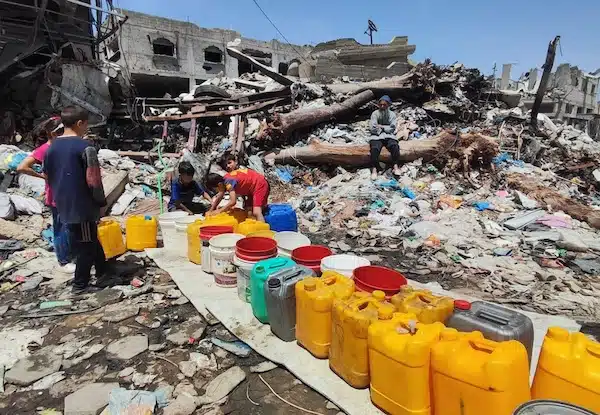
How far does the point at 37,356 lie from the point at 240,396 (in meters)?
1.55

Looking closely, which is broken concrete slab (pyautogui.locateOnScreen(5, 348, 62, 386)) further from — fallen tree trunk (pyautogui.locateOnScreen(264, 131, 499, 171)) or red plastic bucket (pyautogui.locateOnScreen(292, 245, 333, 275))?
fallen tree trunk (pyautogui.locateOnScreen(264, 131, 499, 171))

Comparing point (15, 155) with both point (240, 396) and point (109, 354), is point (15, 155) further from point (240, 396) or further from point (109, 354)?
point (240, 396)

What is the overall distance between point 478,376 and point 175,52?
23.4m

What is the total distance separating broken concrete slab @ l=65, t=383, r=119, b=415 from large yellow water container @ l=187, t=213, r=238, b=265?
1.87 metres

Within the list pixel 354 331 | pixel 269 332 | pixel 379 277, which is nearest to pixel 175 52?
pixel 269 332

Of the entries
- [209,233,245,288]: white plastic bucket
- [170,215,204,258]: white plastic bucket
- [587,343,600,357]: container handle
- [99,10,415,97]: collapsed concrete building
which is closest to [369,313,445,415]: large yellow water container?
[587,343,600,357]: container handle

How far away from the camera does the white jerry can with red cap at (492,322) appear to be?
1.82 m

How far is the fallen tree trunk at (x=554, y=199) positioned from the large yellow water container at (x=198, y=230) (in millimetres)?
5271

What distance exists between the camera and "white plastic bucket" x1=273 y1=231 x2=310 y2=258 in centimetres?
337

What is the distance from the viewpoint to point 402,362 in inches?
69.9

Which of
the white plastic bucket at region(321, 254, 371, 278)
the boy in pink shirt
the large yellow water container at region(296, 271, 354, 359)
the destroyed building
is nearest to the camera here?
the large yellow water container at region(296, 271, 354, 359)

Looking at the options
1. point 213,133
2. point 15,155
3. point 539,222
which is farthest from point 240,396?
point 213,133

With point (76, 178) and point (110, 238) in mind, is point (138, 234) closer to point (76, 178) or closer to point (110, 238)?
point (110, 238)

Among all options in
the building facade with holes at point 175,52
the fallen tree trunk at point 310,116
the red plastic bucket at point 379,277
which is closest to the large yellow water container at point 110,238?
the red plastic bucket at point 379,277
